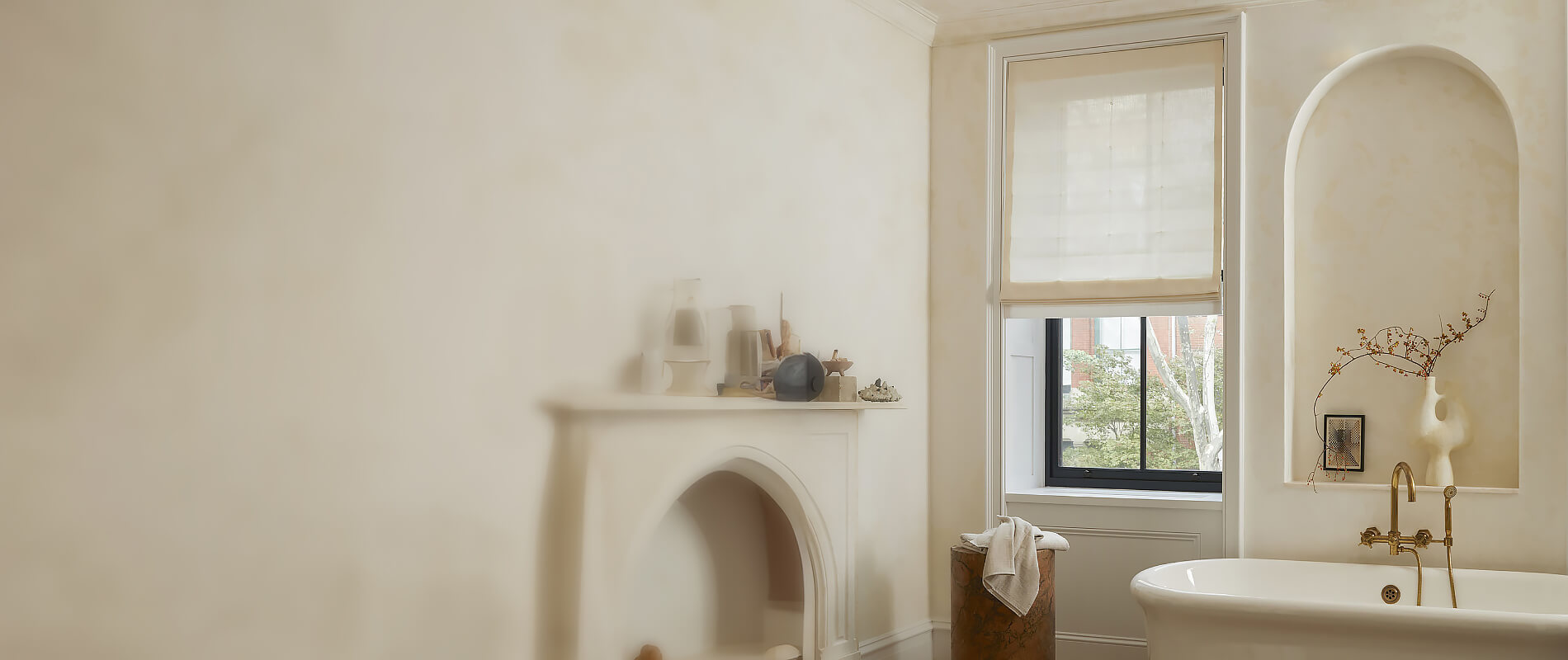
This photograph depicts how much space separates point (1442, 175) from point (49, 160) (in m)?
4.12

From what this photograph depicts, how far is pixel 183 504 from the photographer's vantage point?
6.02ft

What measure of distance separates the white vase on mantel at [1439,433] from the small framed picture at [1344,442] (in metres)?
0.20

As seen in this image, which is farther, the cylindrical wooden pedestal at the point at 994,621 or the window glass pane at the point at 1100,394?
the window glass pane at the point at 1100,394

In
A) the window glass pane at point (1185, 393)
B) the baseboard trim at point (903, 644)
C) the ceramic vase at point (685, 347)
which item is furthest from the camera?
the window glass pane at point (1185, 393)

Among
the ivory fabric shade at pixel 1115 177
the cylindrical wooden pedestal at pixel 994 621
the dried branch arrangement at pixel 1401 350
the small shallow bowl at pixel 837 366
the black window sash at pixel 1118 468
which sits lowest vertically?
the cylindrical wooden pedestal at pixel 994 621

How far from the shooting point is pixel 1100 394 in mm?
4809

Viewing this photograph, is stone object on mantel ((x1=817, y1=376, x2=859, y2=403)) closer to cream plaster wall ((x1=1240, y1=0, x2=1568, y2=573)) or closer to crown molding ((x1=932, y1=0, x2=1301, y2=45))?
cream plaster wall ((x1=1240, y1=0, x2=1568, y2=573))

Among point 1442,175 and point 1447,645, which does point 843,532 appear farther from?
point 1442,175

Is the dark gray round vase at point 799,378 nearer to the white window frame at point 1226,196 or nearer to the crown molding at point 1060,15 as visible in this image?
the white window frame at point 1226,196

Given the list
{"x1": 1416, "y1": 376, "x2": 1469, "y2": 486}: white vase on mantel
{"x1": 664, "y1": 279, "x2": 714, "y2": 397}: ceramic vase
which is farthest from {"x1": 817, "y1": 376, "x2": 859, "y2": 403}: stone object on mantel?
{"x1": 1416, "y1": 376, "x2": 1469, "y2": 486}: white vase on mantel

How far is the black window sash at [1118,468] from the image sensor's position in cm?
455

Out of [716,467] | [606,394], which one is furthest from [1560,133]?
[606,394]

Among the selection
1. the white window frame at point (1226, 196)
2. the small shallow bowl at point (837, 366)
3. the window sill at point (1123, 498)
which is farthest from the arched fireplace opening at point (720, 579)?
the window sill at point (1123, 498)

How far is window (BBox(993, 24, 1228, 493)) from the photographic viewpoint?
13.6 feet
